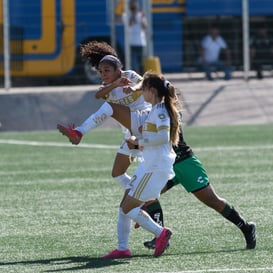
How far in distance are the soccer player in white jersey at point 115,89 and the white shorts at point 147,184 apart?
66cm

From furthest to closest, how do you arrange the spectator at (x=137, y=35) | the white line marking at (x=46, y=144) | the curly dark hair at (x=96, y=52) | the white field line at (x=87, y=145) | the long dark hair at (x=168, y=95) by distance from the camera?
the spectator at (x=137, y=35) → the white line marking at (x=46, y=144) → the white field line at (x=87, y=145) → the curly dark hair at (x=96, y=52) → the long dark hair at (x=168, y=95)

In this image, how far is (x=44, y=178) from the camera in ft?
46.9

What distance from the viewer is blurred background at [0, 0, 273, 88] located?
2558cm

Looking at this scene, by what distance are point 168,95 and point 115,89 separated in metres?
0.91

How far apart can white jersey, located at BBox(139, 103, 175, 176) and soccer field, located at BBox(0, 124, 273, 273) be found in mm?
759

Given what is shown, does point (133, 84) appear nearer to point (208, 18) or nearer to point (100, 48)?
point (100, 48)

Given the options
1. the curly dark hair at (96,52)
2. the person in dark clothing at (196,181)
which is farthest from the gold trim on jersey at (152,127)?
the curly dark hair at (96,52)

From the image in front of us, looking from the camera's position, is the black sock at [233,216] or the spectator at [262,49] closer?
the black sock at [233,216]

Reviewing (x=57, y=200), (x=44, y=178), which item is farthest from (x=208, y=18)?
(x=57, y=200)

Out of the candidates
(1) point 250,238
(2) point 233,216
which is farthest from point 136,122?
(1) point 250,238

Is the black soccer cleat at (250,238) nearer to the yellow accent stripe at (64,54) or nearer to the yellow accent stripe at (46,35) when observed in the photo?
the yellow accent stripe at (64,54)

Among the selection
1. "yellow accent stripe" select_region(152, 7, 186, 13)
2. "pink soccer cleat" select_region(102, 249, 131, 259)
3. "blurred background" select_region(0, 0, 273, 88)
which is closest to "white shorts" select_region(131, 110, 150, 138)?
"pink soccer cleat" select_region(102, 249, 131, 259)

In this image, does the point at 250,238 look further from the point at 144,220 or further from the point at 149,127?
the point at 149,127

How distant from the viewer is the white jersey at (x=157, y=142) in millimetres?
8885
